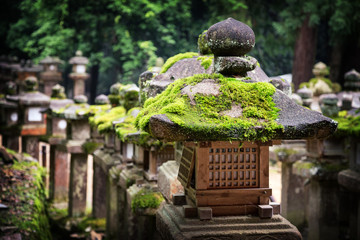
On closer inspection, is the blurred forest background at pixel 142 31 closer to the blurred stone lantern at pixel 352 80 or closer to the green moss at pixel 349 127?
the blurred stone lantern at pixel 352 80

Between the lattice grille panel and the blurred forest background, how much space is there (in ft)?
54.9

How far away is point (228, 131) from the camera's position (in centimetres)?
440

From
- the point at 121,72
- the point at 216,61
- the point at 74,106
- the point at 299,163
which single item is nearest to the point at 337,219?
the point at 299,163

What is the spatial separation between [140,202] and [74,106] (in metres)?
6.82

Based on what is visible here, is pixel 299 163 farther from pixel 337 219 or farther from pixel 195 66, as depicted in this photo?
pixel 195 66

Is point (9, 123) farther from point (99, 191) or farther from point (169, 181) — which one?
point (169, 181)

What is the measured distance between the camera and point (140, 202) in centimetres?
771

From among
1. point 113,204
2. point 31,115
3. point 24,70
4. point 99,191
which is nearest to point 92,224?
point 99,191

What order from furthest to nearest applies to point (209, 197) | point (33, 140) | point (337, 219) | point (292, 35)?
point (292, 35), point (33, 140), point (337, 219), point (209, 197)

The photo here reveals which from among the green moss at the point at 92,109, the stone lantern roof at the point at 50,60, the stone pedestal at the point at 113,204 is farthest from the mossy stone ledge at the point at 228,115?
the stone lantern roof at the point at 50,60

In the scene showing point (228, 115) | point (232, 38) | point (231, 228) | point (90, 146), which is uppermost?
point (232, 38)

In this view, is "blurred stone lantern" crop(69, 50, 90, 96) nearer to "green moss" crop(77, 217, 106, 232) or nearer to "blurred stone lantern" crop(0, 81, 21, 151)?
"blurred stone lantern" crop(0, 81, 21, 151)

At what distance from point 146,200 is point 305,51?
1419 centimetres

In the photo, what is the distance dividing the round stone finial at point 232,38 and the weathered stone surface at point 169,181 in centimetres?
190
